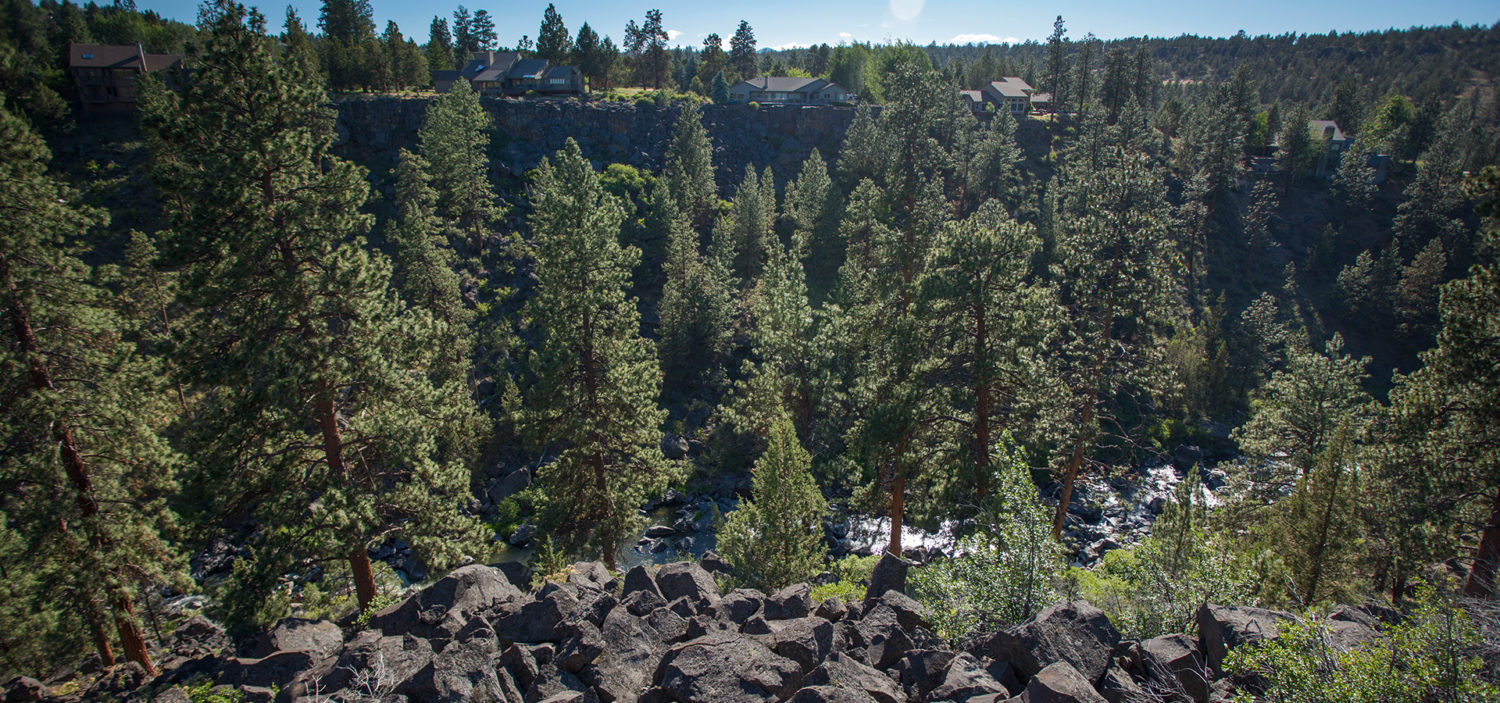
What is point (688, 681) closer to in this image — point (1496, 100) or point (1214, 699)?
point (1214, 699)

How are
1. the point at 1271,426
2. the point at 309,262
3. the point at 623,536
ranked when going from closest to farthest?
1. the point at 309,262
2. the point at 623,536
3. the point at 1271,426

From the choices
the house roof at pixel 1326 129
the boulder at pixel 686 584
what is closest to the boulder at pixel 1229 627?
the boulder at pixel 686 584

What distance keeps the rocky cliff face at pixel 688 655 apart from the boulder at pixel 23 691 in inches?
1.1

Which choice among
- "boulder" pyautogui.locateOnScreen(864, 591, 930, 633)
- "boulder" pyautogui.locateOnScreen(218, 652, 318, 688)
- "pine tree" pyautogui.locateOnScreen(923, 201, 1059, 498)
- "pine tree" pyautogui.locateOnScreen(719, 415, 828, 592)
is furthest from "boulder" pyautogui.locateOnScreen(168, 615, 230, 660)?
"pine tree" pyautogui.locateOnScreen(923, 201, 1059, 498)

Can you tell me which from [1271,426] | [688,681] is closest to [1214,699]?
[688,681]

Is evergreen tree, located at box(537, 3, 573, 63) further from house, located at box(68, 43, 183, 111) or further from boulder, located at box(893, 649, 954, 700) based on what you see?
boulder, located at box(893, 649, 954, 700)

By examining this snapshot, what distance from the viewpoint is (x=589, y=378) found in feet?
67.8

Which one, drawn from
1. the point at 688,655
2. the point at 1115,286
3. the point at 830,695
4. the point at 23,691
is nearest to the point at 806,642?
the point at 830,695

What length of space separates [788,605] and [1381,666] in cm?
963

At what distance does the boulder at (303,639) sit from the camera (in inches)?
496

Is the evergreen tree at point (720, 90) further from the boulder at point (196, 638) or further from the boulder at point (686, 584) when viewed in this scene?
the boulder at point (686, 584)

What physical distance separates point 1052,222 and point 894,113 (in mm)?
28070

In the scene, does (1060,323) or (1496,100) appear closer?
(1060,323)

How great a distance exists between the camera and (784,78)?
95.2 m
